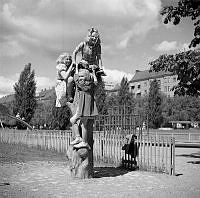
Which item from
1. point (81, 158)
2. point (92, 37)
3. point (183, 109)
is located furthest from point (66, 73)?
point (183, 109)

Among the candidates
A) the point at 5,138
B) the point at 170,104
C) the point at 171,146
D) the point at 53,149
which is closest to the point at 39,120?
the point at 170,104

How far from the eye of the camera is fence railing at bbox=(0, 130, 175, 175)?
10.3 meters

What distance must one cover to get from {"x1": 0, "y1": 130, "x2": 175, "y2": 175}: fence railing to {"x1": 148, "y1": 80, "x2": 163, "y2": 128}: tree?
40.1 m

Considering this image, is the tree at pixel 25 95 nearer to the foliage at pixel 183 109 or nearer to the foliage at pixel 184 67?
the foliage at pixel 183 109

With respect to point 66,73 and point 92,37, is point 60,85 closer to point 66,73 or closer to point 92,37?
point 66,73

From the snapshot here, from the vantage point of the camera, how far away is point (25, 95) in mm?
39969

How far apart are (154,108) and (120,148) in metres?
46.3

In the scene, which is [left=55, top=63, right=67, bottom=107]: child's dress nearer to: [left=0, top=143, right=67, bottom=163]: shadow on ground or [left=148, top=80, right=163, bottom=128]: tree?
[left=0, top=143, right=67, bottom=163]: shadow on ground

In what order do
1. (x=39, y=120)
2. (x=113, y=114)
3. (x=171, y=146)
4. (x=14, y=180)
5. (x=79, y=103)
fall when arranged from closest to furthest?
(x=14, y=180), (x=79, y=103), (x=171, y=146), (x=113, y=114), (x=39, y=120)

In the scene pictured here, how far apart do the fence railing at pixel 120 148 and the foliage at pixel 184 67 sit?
2.80 metres

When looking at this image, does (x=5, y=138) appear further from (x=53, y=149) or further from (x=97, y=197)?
(x=97, y=197)

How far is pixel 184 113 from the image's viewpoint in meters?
58.7

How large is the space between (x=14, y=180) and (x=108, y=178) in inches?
100

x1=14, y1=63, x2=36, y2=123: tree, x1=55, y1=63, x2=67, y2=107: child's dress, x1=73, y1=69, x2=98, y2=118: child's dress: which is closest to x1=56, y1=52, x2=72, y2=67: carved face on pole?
x1=55, y1=63, x2=67, y2=107: child's dress
